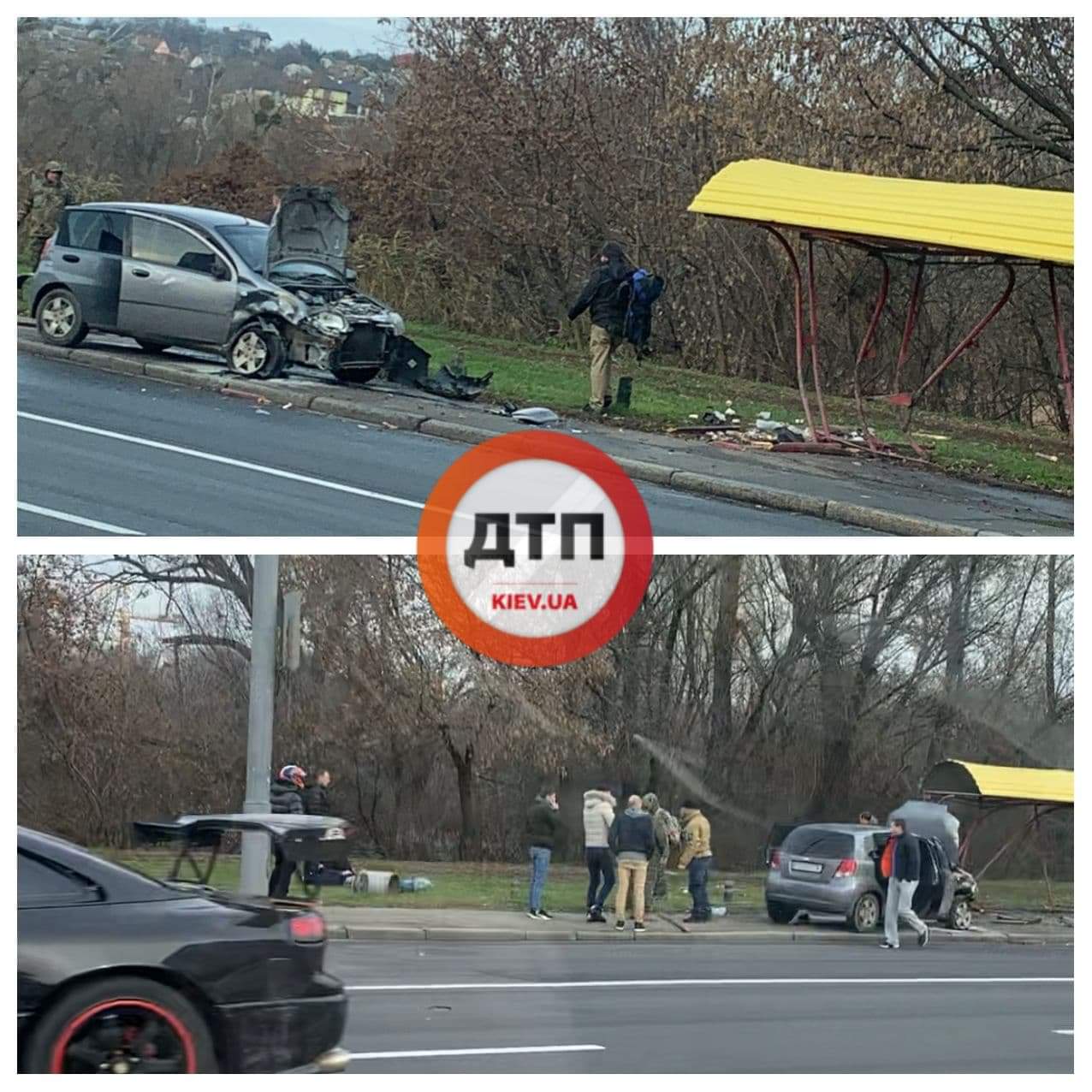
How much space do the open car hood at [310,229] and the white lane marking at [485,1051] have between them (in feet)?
29.4

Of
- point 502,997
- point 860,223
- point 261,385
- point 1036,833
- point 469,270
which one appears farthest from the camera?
point 469,270

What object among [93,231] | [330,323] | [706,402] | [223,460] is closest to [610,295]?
[706,402]

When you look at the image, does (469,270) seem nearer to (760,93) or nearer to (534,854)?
(760,93)

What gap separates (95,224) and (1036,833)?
1122 centimetres

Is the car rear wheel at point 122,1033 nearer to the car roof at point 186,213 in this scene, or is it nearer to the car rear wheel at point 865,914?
the car rear wheel at point 865,914

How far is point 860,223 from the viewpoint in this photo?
13.6m

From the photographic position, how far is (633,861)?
1511cm

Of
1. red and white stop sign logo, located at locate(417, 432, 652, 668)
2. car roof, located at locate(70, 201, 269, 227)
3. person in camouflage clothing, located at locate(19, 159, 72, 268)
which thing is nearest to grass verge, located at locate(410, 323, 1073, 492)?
red and white stop sign logo, located at locate(417, 432, 652, 668)

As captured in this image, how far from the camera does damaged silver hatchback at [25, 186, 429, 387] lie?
15703 mm

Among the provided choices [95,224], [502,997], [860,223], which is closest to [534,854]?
[502,997]

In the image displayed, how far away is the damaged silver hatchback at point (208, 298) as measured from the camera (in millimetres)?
15703

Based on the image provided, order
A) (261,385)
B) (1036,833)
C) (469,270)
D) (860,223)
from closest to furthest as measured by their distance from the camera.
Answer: (860,223)
(261,385)
(1036,833)
(469,270)

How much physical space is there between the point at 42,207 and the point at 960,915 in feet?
38.0

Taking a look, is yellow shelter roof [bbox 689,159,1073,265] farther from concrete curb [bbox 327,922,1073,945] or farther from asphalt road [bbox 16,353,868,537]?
concrete curb [bbox 327,922,1073,945]
